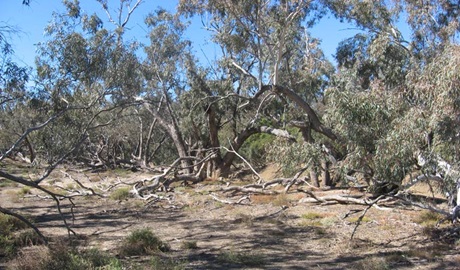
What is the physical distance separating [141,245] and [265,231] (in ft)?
A: 11.8

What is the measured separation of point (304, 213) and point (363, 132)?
5279 mm

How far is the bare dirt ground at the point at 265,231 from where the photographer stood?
894 centimetres

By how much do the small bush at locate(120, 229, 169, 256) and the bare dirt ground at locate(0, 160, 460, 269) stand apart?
0.76 feet

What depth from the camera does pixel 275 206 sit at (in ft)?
49.6

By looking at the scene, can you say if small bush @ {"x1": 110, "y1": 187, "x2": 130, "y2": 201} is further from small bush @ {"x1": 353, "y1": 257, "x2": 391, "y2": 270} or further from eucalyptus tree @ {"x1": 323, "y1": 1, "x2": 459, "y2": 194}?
small bush @ {"x1": 353, "y1": 257, "x2": 391, "y2": 270}

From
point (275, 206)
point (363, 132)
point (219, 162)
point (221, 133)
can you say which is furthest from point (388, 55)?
point (221, 133)

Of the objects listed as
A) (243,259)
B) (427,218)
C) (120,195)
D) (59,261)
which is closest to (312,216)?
(427,218)

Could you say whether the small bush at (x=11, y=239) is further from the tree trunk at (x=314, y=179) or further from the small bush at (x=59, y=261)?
the tree trunk at (x=314, y=179)

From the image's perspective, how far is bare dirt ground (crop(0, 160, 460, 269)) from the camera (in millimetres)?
8938

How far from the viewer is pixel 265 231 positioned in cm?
1188

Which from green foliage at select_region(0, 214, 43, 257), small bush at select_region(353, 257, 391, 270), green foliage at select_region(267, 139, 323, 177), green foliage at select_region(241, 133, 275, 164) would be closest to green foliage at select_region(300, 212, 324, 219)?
green foliage at select_region(267, 139, 323, 177)

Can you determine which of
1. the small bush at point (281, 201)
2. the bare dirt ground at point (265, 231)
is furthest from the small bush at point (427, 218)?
the small bush at point (281, 201)

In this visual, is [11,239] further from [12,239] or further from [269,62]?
[269,62]

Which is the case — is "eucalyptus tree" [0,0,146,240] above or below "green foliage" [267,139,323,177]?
above
